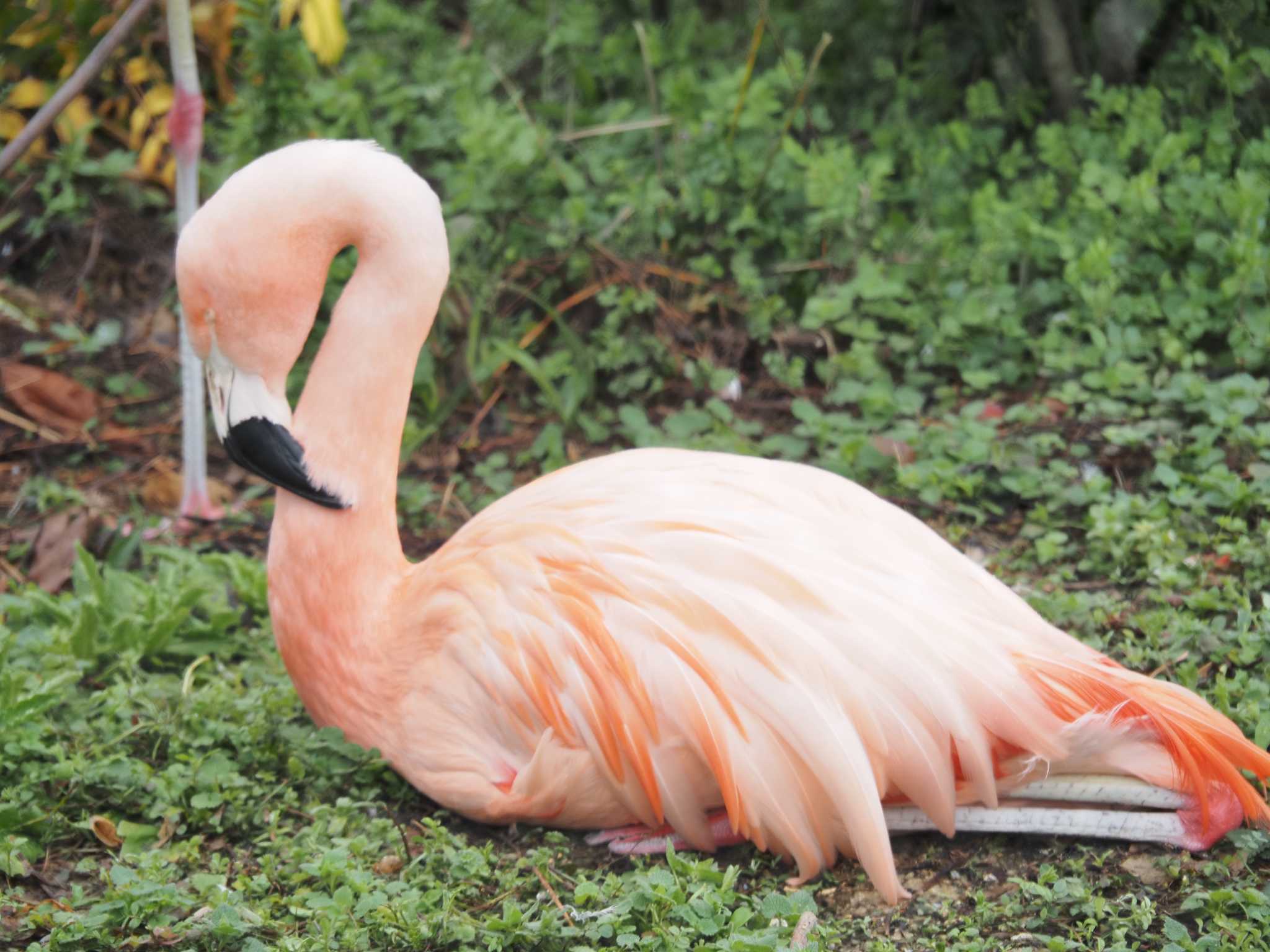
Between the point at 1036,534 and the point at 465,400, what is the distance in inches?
80.2

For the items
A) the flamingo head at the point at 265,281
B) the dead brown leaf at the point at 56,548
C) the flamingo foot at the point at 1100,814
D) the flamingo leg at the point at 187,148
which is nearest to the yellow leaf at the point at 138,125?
the flamingo leg at the point at 187,148

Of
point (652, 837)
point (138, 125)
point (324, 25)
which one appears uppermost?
point (324, 25)

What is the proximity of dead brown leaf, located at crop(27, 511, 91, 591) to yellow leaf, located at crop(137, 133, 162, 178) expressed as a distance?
173cm

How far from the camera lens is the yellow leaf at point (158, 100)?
5.50 m

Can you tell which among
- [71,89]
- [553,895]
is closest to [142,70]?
[71,89]

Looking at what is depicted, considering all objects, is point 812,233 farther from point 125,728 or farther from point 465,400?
point 125,728

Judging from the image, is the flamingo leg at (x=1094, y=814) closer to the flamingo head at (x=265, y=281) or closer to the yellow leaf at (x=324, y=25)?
the flamingo head at (x=265, y=281)

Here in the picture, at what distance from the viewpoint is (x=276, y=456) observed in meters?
2.94

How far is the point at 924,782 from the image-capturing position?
8.43ft

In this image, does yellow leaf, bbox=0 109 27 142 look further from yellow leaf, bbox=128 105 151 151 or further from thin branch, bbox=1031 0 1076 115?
thin branch, bbox=1031 0 1076 115

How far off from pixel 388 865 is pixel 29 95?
386 centimetres

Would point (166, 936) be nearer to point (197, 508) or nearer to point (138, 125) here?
point (197, 508)

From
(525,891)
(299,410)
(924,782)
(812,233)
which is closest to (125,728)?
(299,410)

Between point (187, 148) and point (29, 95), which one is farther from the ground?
point (29, 95)
